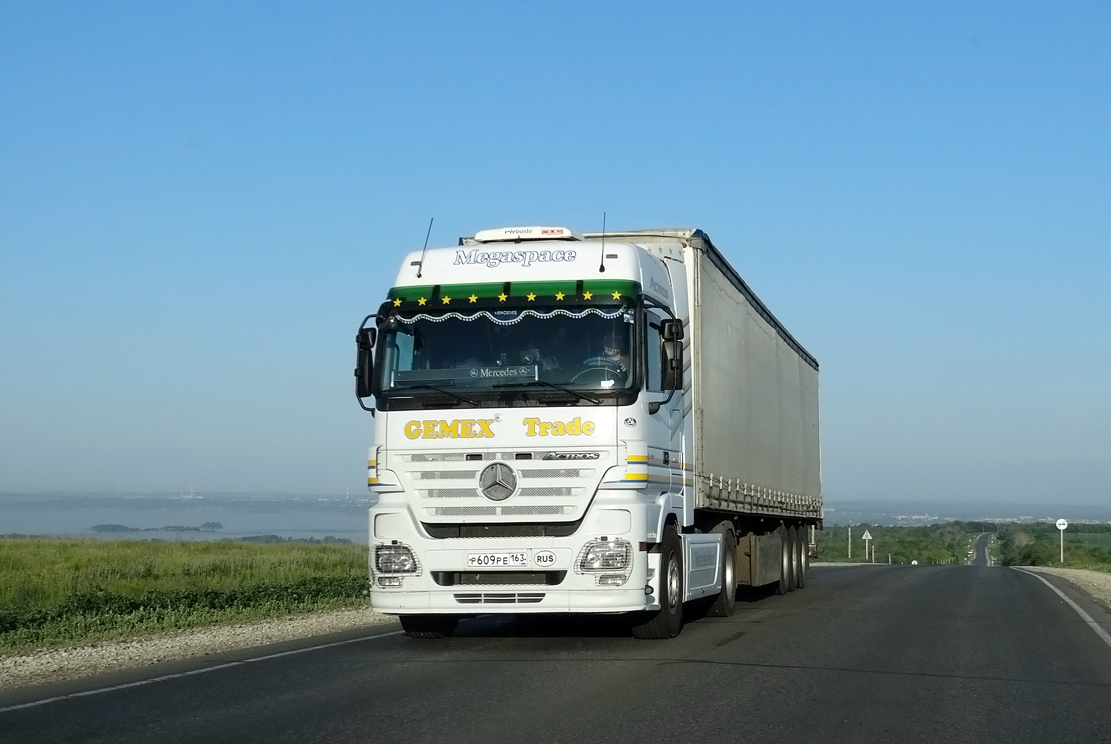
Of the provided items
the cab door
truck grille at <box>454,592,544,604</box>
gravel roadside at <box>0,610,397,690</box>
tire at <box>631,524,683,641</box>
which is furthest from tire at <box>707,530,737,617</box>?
truck grille at <box>454,592,544,604</box>

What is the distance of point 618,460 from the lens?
468 inches

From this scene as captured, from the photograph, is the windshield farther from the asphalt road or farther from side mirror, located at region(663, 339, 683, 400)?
the asphalt road

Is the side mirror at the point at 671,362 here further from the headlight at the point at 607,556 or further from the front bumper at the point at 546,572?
the headlight at the point at 607,556

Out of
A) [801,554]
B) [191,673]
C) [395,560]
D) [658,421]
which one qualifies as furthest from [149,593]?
[801,554]

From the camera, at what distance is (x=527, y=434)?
1195cm

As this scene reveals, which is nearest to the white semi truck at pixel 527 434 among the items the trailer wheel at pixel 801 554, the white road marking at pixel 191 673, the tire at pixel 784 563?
the white road marking at pixel 191 673

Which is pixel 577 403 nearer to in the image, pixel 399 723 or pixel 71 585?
pixel 399 723

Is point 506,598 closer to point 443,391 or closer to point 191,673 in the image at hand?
point 443,391

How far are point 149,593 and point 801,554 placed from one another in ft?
39.2

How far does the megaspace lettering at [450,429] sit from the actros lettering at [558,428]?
383 millimetres

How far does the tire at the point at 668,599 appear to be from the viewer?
12.6 meters

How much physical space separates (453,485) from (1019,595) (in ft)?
50.7

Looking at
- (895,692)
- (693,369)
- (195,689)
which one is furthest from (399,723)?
(693,369)

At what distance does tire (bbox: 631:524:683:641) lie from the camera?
12617 millimetres
